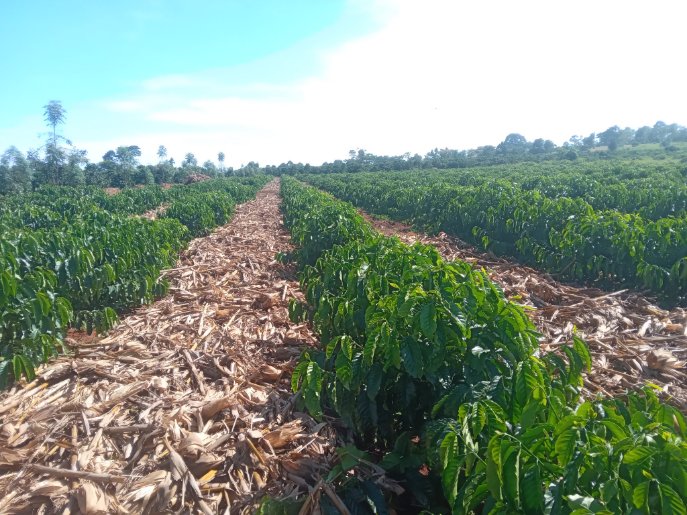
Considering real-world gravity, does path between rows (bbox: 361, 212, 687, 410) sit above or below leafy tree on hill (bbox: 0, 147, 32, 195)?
below

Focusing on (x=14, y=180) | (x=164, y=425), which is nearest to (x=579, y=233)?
(x=164, y=425)

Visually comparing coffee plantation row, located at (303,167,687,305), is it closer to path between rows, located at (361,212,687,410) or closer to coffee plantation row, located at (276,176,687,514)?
path between rows, located at (361,212,687,410)

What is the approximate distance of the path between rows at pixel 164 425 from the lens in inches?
122

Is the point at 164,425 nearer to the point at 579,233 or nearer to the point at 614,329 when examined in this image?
the point at 614,329

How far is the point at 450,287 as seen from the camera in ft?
10.8

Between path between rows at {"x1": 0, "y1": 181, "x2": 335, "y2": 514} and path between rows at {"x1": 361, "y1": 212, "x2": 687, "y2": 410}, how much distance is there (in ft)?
8.14

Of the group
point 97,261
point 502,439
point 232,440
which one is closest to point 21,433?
point 232,440

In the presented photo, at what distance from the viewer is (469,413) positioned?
7.18ft

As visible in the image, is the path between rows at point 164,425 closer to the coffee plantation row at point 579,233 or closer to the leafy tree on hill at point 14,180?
the coffee plantation row at point 579,233

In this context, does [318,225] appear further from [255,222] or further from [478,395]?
[255,222]

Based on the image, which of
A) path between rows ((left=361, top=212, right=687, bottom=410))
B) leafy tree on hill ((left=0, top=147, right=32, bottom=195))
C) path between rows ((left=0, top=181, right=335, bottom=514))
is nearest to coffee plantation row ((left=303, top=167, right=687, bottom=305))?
path between rows ((left=361, top=212, right=687, bottom=410))

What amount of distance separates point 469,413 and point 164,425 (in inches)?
110

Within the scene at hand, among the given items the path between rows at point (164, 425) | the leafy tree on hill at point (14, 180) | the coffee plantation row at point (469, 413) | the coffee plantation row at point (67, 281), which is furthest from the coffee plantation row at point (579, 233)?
the leafy tree on hill at point (14, 180)

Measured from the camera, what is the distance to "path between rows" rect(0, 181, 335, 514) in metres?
3.10
